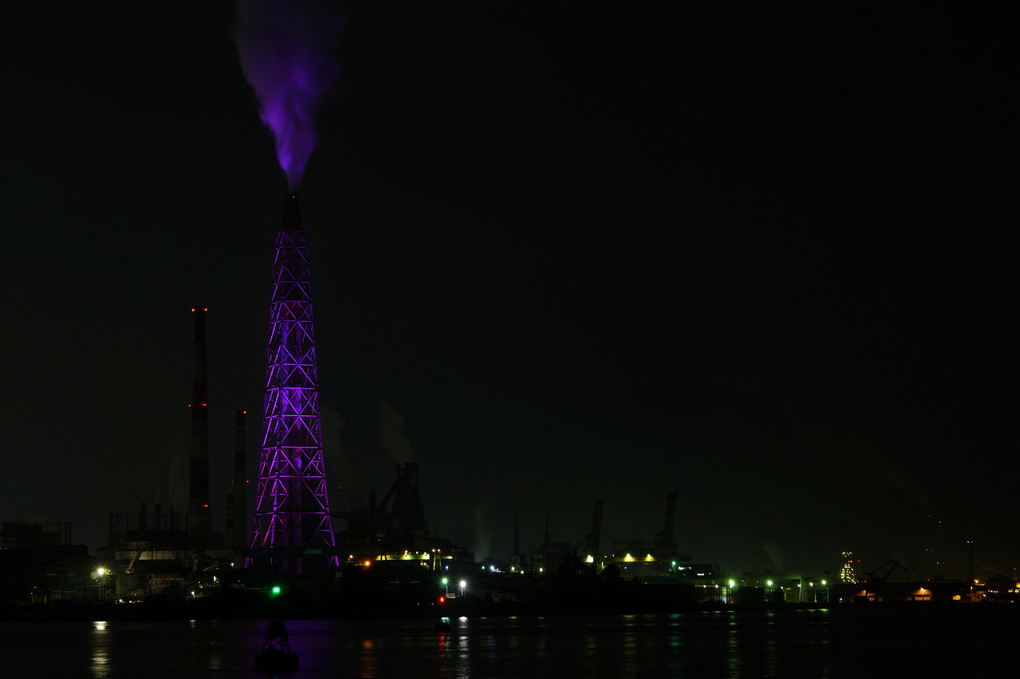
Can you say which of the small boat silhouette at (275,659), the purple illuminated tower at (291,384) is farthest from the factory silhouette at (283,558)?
the small boat silhouette at (275,659)

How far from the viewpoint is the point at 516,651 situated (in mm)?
84188

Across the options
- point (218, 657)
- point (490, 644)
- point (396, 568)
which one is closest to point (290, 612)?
point (396, 568)

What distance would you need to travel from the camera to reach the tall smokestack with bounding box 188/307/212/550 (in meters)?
150

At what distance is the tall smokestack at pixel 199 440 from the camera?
492ft

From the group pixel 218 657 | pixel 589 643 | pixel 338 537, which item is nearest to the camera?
pixel 218 657

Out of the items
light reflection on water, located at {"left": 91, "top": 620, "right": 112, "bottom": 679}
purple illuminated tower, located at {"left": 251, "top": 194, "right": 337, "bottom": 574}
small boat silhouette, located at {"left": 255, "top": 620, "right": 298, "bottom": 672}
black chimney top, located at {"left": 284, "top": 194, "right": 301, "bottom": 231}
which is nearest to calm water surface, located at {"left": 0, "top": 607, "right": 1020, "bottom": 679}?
light reflection on water, located at {"left": 91, "top": 620, "right": 112, "bottom": 679}

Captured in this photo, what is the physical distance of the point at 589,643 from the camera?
94.5 metres

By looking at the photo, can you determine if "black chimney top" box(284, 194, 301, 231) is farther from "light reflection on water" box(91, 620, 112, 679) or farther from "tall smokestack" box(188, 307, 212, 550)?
"light reflection on water" box(91, 620, 112, 679)

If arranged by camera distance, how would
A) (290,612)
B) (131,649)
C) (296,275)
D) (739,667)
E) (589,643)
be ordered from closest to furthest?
1. (739,667)
2. (131,649)
3. (589,643)
4. (296,275)
5. (290,612)

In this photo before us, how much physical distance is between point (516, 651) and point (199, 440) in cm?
7565

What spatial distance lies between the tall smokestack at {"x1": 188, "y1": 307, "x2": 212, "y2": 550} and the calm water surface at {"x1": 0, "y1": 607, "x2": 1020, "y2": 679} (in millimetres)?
25506

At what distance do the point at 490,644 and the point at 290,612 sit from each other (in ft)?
210

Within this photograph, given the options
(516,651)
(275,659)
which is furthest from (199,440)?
(275,659)

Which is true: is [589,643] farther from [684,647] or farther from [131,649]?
[131,649]
